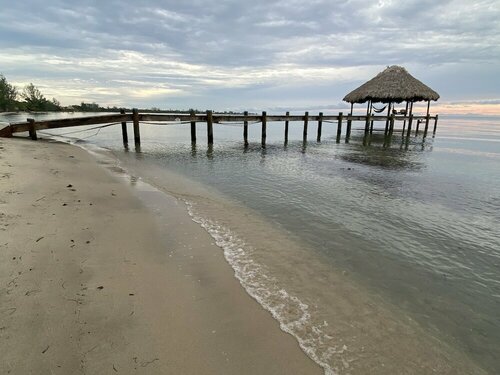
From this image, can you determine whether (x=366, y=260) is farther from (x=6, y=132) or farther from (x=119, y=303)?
(x=6, y=132)

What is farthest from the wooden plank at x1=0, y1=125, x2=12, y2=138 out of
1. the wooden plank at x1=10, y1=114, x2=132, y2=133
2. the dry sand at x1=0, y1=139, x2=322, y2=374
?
the dry sand at x1=0, y1=139, x2=322, y2=374

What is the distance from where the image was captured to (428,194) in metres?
8.37

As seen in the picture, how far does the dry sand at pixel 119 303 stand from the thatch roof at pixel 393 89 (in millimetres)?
30808

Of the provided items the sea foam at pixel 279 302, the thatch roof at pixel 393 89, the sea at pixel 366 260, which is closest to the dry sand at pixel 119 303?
the sea foam at pixel 279 302

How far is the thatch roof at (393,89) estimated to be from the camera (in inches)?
1137

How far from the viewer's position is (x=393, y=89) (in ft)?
95.8

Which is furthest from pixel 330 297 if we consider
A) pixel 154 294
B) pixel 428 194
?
pixel 428 194

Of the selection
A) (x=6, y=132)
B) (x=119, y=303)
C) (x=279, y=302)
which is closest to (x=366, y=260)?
(x=279, y=302)

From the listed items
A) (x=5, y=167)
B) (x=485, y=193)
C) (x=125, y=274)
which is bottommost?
(x=485, y=193)

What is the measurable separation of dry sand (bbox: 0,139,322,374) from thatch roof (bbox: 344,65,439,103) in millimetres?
30808

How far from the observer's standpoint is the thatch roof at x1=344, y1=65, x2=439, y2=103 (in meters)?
28.9

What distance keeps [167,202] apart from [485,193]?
9433 mm

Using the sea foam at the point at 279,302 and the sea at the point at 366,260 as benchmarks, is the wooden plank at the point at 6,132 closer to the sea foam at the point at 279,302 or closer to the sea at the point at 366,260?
the sea at the point at 366,260

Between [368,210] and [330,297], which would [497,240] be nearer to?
[368,210]
